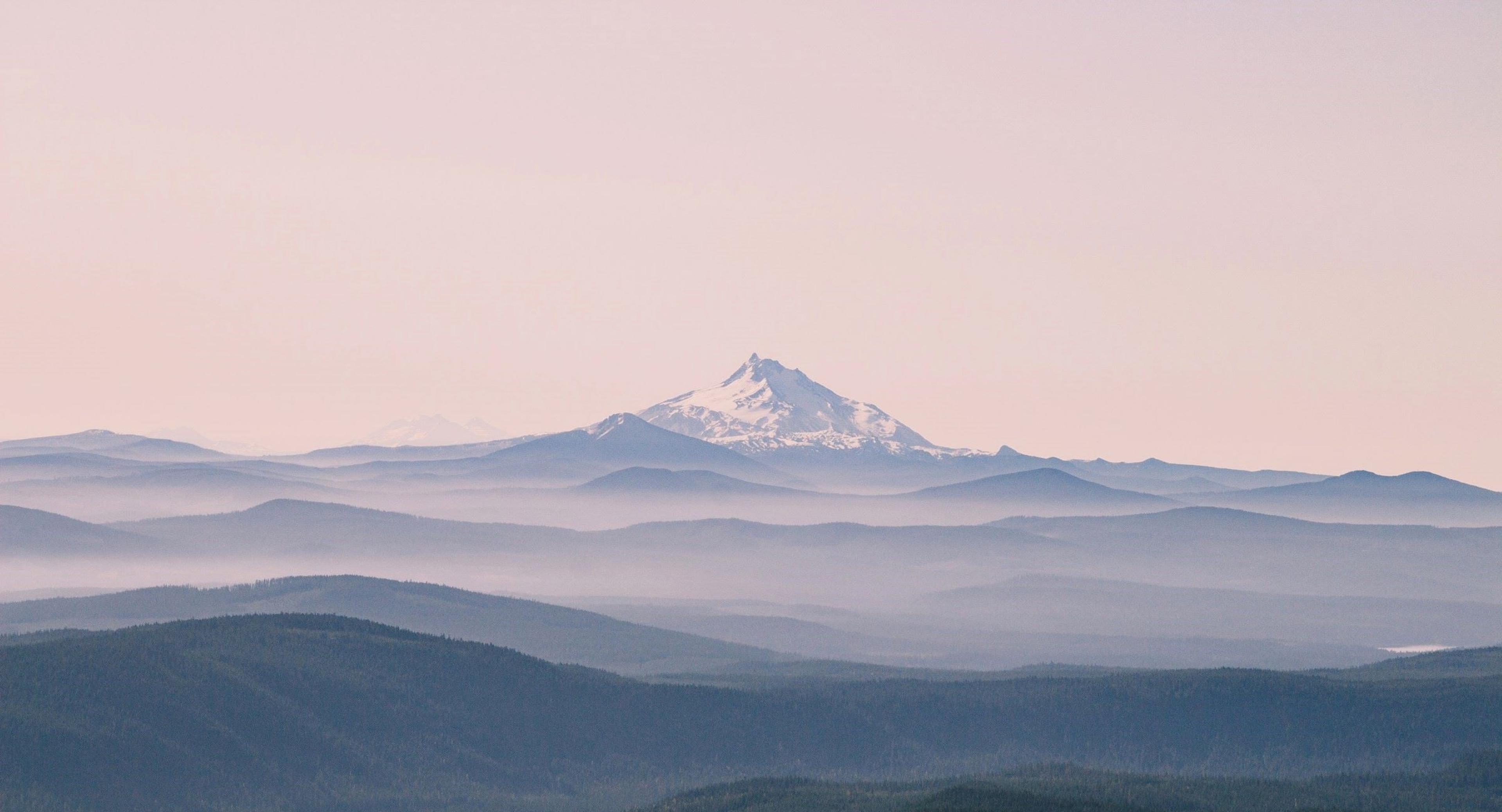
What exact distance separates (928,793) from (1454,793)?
59709 millimetres

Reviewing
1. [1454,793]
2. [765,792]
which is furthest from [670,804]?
[1454,793]

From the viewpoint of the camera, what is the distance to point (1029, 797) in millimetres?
159125

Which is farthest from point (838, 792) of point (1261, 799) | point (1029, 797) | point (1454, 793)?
point (1454, 793)

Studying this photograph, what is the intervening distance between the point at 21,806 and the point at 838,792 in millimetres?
88865

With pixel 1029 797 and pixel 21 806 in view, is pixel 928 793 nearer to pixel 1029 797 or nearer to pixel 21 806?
pixel 1029 797

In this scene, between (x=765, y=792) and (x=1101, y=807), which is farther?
(x=765, y=792)

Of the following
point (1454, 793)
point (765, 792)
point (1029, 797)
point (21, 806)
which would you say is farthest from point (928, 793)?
point (21, 806)

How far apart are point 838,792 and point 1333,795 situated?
156 feet

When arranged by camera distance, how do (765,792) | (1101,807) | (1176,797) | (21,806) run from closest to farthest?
(1101,807) → (1176,797) → (765,792) → (21,806)

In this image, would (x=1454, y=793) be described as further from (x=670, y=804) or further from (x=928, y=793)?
(x=670, y=804)

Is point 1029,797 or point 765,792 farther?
point 765,792

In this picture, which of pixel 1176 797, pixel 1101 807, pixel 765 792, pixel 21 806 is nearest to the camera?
pixel 1101 807

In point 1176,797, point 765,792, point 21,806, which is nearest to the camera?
point 1176,797

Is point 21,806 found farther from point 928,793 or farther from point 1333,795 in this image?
point 1333,795
